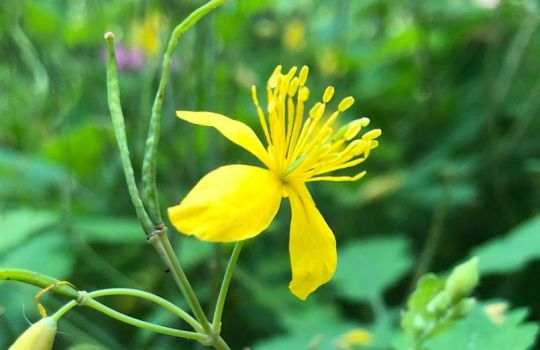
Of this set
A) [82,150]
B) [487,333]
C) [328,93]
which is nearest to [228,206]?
[328,93]

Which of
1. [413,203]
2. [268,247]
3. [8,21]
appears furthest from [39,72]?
[413,203]

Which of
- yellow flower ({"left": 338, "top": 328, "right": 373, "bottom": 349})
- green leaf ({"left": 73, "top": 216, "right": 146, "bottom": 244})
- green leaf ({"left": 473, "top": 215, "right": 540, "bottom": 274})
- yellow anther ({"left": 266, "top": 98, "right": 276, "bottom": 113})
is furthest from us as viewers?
green leaf ({"left": 73, "top": 216, "right": 146, "bottom": 244})

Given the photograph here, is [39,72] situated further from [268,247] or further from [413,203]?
[413,203]

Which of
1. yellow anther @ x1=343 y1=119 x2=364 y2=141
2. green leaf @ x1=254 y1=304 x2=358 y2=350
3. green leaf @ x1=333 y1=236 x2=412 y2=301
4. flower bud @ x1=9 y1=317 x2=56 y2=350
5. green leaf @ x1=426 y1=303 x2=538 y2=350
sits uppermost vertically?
green leaf @ x1=333 y1=236 x2=412 y2=301

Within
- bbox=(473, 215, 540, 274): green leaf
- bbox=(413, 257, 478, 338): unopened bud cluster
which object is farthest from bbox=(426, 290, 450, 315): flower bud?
bbox=(473, 215, 540, 274): green leaf

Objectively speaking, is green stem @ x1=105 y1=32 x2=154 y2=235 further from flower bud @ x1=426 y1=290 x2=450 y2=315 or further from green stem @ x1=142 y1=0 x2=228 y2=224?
flower bud @ x1=426 y1=290 x2=450 y2=315

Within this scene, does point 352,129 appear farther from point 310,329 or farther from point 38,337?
point 310,329

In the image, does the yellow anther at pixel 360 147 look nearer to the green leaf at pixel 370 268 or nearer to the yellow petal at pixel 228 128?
the yellow petal at pixel 228 128

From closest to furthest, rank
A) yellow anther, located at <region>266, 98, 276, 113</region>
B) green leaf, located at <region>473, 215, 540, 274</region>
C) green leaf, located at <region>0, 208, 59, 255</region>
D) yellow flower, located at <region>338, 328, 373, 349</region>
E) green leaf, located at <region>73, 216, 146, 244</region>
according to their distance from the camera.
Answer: yellow anther, located at <region>266, 98, 276, 113</region> → yellow flower, located at <region>338, 328, 373, 349</region> → green leaf, located at <region>473, 215, 540, 274</region> → green leaf, located at <region>0, 208, 59, 255</region> → green leaf, located at <region>73, 216, 146, 244</region>
